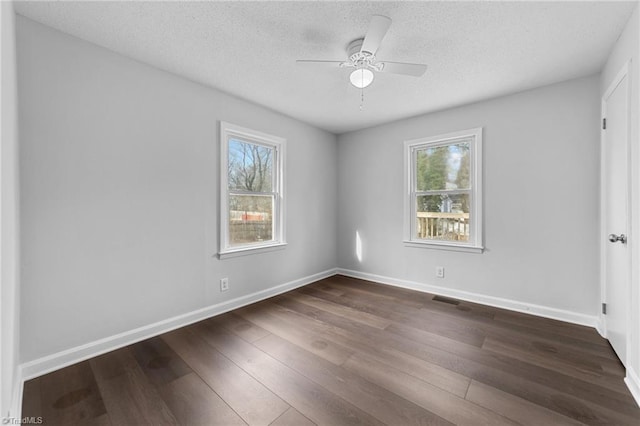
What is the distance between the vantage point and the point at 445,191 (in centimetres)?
351

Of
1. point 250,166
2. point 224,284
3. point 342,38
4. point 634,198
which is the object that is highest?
point 342,38

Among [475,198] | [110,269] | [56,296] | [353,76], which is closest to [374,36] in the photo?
[353,76]

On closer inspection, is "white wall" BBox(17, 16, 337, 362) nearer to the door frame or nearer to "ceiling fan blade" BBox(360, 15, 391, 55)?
"ceiling fan blade" BBox(360, 15, 391, 55)

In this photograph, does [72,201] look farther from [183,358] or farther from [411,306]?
[411,306]

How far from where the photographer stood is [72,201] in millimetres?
1994

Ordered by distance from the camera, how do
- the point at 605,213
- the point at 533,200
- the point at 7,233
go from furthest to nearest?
the point at 533,200 < the point at 605,213 < the point at 7,233

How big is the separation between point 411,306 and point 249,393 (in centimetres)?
209

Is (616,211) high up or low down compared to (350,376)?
up

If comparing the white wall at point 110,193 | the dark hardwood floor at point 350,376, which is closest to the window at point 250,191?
the white wall at point 110,193

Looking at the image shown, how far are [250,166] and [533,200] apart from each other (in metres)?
3.27

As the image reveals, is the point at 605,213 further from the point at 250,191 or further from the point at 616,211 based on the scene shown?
the point at 250,191

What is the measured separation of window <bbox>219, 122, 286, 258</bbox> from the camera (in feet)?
9.82

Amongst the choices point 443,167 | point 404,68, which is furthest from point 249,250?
point 443,167

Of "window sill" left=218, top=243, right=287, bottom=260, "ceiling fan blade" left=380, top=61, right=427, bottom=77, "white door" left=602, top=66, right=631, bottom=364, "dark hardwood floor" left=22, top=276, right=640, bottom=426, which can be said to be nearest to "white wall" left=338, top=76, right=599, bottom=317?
"white door" left=602, top=66, right=631, bottom=364
